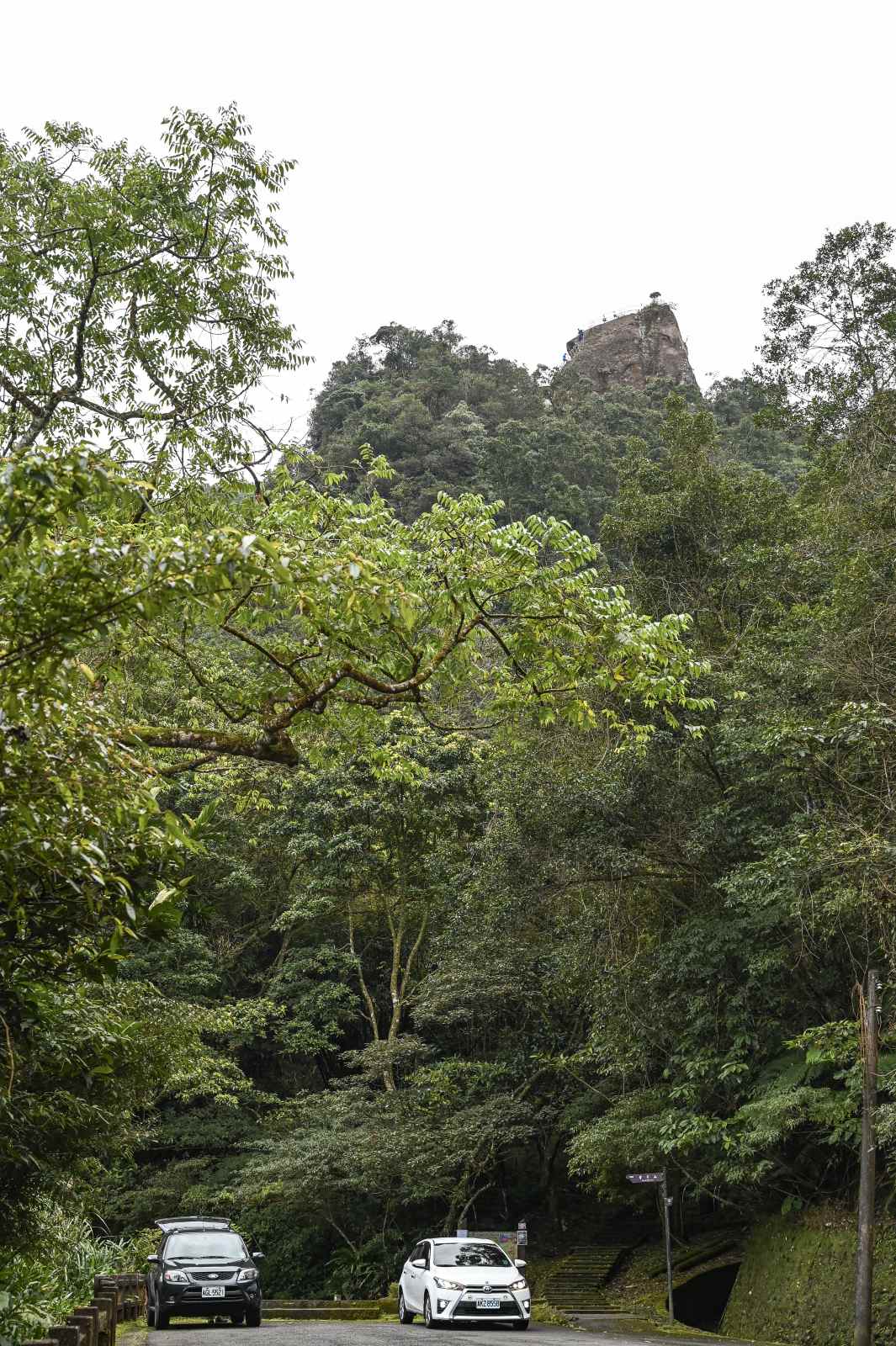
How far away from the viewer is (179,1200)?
26859mm

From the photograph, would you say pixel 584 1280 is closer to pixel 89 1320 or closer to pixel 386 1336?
pixel 386 1336

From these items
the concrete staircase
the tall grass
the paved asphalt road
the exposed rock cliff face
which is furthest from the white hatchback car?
the exposed rock cliff face

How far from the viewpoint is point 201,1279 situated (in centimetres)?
1458

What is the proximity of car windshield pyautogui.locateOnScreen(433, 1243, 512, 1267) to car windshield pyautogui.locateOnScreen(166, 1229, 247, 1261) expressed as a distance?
2.56m

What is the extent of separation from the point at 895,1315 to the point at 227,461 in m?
13.9

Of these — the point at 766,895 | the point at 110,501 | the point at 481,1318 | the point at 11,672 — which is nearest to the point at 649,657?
the point at 110,501

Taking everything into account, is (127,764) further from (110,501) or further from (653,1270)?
(653,1270)

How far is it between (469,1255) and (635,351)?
233 feet

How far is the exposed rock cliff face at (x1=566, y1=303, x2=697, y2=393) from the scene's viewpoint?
7800 cm

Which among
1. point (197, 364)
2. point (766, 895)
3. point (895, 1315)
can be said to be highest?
point (197, 364)

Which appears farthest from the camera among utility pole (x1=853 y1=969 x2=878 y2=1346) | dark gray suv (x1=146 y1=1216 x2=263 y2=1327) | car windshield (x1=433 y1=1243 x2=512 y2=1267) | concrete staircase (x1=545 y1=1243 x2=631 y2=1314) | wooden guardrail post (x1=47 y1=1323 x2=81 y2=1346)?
concrete staircase (x1=545 y1=1243 x2=631 y2=1314)

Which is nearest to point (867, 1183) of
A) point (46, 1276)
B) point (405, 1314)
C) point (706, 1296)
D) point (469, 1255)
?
point (469, 1255)

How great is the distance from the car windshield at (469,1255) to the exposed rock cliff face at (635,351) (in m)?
65.6

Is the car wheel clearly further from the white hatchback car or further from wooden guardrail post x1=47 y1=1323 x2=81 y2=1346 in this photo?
wooden guardrail post x1=47 y1=1323 x2=81 y2=1346
